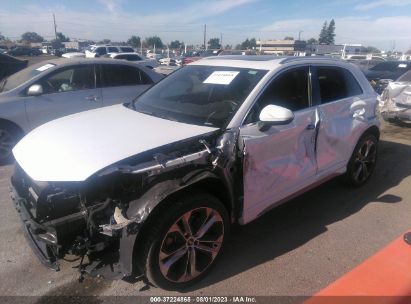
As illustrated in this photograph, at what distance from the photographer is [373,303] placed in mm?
1496

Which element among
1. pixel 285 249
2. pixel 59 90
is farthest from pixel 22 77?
pixel 285 249

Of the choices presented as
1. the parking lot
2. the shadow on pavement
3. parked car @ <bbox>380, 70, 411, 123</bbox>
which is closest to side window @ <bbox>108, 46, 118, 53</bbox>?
parked car @ <bbox>380, 70, 411, 123</bbox>

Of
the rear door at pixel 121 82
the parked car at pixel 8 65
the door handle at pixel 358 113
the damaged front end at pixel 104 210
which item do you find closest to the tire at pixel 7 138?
the rear door at pixel 121 82

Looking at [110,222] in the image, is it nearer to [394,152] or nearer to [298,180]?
[298,180]

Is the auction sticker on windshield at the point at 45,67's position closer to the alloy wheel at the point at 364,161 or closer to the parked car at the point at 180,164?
the parked car at the point at 180,164

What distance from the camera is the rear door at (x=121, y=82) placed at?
6648mm

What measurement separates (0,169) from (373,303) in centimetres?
558

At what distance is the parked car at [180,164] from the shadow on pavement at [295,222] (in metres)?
0.32

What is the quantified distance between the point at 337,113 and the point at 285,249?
1675 mm

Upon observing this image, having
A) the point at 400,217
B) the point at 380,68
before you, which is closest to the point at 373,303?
the point at 400,217

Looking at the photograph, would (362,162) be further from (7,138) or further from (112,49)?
(112,49)

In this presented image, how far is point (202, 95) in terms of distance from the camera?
3480 millimetres

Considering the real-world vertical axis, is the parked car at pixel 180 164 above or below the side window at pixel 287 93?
below

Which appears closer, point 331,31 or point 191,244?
point 191,244
